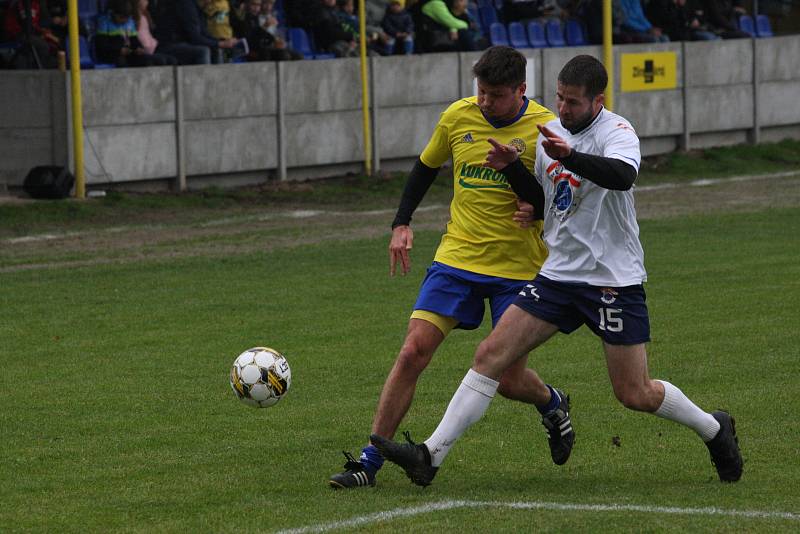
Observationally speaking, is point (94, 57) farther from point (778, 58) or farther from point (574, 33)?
point (778, 58)

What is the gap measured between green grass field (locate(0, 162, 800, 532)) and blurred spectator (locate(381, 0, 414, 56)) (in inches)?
377

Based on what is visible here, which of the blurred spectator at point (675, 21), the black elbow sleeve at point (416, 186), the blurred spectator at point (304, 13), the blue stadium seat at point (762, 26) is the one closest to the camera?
the black elbow sleeve at point (416, 186)

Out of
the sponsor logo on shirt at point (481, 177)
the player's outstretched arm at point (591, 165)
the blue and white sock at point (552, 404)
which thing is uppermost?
the player's outstretched arm at point (591, 165)

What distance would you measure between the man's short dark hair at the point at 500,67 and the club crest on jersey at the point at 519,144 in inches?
11.4

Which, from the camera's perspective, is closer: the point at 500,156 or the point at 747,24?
the point at 500,156

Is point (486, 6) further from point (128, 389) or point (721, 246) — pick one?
point (128, 389)

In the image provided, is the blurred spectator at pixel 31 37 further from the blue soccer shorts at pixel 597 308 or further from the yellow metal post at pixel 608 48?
the blue soccer shorts at pixel 597 308

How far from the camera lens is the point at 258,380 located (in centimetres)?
780

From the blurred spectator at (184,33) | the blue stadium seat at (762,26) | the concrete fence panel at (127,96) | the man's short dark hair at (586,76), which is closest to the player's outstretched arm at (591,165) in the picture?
the man's short dark hair at (586,76)

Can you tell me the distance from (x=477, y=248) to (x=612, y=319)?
2.63ft

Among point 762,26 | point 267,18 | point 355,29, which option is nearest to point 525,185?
point 267,18

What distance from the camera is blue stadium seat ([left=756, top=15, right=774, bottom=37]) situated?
30.9m

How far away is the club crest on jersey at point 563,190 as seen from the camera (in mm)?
6512

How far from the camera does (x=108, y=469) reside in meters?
7.21
